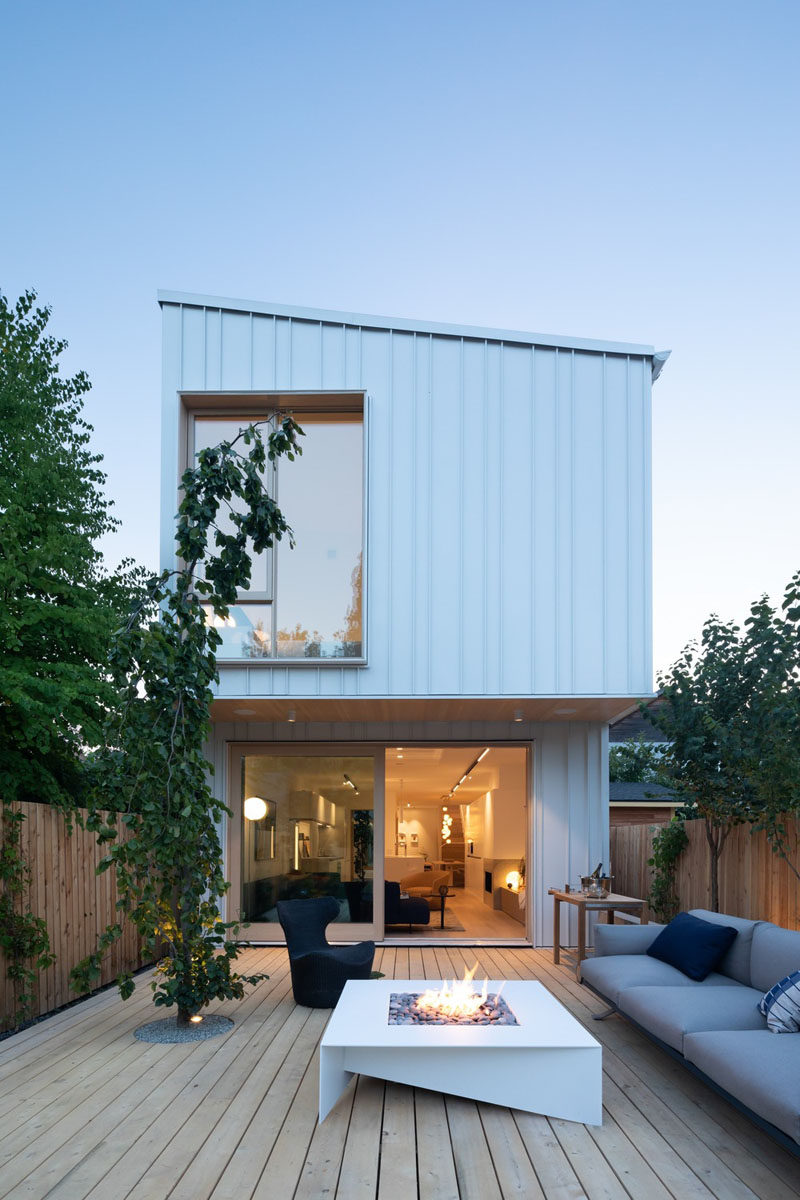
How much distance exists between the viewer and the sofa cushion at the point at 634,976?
5.96m

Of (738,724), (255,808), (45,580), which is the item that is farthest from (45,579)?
(738,724)

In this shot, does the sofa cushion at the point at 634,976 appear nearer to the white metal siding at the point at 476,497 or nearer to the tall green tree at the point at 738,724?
the tall green tree at the point at 738,724

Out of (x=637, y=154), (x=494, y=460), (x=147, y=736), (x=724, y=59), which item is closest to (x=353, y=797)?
(x=494, y=460)

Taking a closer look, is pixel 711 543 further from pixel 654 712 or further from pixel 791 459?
pixel 654 712

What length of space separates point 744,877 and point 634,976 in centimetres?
220

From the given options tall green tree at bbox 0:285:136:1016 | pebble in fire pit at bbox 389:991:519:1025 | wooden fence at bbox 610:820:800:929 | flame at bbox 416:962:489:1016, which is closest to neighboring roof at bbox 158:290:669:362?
tall green tree at bbox 0:285:136:1016

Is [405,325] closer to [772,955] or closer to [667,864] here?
[667,864]

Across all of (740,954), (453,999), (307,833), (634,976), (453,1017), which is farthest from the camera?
(307,833)

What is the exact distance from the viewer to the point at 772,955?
5.44 metres

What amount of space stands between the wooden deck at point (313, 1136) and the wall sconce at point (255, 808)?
484 cm

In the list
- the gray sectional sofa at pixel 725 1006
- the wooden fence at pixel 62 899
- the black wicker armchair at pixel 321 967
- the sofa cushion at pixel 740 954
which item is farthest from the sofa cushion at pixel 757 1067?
the wooden fence at pixel 62 899

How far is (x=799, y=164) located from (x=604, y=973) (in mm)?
7414

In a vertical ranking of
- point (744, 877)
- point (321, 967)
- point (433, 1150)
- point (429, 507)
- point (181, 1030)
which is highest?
point (429, 507)

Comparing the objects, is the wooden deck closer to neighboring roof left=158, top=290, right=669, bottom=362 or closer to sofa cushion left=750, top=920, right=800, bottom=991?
sofa cushion left=750, top=920, right=800, bottom=991
